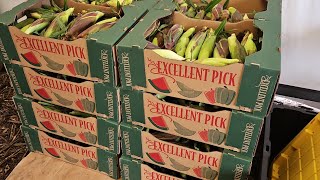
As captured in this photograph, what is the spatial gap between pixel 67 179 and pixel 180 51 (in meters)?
0.79

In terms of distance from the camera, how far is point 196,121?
0.98m

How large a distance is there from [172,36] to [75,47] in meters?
0.32

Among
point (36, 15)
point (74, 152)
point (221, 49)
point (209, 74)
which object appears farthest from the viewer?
point (74, 152)

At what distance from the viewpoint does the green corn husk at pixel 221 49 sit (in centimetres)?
96

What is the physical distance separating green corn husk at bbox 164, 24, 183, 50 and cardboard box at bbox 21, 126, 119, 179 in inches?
20.1

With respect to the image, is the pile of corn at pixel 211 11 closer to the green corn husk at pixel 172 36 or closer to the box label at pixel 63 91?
the green corn husk at pixel 172 36

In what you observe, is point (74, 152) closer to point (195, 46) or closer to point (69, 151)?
point (69, 151)

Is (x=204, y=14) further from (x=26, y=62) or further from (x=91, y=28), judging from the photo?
(x=26, y=62)

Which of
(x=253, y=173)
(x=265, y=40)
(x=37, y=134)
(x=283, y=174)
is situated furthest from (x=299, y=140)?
(x=37, y=134)

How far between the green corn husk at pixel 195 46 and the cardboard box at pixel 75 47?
22 cm

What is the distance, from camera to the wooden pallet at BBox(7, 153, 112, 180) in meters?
1.36

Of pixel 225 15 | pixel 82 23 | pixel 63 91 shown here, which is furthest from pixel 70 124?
pixel 225 15

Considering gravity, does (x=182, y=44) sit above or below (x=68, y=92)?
above

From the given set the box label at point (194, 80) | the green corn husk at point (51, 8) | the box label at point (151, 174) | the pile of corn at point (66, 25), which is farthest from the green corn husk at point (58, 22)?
the box label at point (151, 174)
